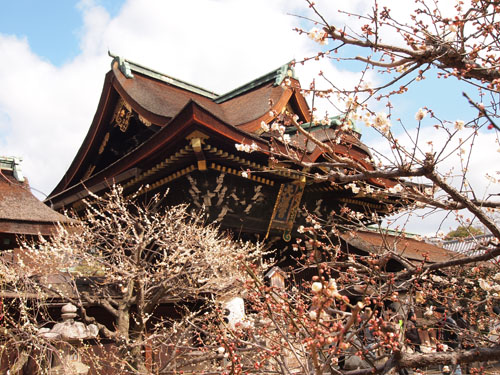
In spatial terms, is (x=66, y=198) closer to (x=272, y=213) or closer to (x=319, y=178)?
(x=272, y=213)

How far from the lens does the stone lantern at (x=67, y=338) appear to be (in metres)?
5.12

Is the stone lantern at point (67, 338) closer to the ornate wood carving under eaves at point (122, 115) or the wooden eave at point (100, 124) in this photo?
the ornate wood carving under eaves at point (122, 115)

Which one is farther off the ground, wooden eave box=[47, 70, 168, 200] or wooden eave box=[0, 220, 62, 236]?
wooden eave box=[47, 70, 168, 200]

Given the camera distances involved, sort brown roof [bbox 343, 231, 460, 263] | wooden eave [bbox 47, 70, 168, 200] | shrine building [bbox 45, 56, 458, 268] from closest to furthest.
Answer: shrine building [bbox 45, 56, 458, 268], brown roof [bbox 343, 231, 460, 263], wooden eave [bbox 47, 70, 168, 200]

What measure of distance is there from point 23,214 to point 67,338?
6.69 feet

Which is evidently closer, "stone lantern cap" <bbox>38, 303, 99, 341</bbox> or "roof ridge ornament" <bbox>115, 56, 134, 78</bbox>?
"stone lantern cap" <bbox>38, 303, 99, 341</bbox>

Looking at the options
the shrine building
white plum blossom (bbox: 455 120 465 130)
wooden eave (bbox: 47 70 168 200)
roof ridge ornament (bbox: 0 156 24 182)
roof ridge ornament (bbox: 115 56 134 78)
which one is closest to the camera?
white plum blossom (bbox: 455 120 465 130)

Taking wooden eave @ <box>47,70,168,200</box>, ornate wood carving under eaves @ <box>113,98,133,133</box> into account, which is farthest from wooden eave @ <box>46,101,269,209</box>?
wooden eave @ <box>47,70,168,200</box>

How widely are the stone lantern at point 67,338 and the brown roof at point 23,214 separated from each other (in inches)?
54.1

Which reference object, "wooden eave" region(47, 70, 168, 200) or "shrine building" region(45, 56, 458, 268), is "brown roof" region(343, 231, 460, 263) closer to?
"shrine building" region(45, 56, 458, 268)

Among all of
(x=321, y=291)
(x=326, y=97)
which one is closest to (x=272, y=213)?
(x=326, y=97)

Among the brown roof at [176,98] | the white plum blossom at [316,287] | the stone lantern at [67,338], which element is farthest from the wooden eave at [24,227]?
the white plum blossom at [316,287]

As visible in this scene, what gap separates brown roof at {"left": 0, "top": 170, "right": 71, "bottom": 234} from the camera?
5810 millimetres

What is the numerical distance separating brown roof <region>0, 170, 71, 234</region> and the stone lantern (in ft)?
4.51
